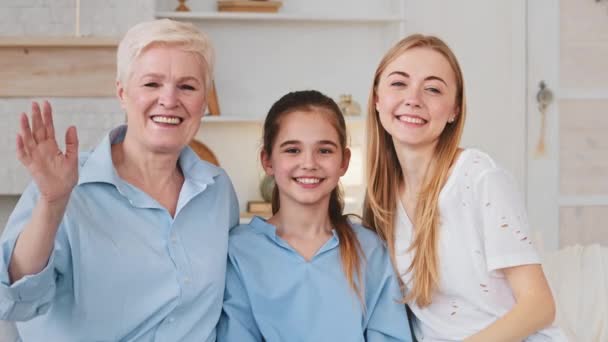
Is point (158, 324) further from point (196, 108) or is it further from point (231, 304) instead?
point (196, 108)

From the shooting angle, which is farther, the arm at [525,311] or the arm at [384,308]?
the arm at [384,308]

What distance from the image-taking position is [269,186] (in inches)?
176

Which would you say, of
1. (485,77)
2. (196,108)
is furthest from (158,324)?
(485,77)

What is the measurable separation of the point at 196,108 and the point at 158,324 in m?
0.50

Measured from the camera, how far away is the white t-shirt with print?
184cm

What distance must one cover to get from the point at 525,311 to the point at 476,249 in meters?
0.18

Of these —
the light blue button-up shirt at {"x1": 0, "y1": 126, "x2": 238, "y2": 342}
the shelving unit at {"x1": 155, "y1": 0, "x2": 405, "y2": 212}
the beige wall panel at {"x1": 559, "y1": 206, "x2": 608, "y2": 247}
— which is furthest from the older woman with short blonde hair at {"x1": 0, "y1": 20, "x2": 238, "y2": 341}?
the beige wall panel at {"x1": 559, "y1": 206, "x2": 608, "y2": 247}

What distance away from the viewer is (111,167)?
72.1 inches

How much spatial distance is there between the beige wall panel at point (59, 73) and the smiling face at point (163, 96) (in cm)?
231

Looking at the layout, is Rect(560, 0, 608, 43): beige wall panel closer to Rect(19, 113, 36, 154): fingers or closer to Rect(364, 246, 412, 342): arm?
Rect(364, 246, 412, 342): arm

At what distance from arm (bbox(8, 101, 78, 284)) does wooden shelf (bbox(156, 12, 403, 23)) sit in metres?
2.80

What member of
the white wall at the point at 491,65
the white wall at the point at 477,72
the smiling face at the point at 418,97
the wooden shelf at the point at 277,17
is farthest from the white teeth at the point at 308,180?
the white wall at the point at 491,65

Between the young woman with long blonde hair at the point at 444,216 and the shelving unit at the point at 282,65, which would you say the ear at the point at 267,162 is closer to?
the young woman with long blonde hair at the point at 444,216

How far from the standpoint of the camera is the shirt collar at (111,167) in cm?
181
